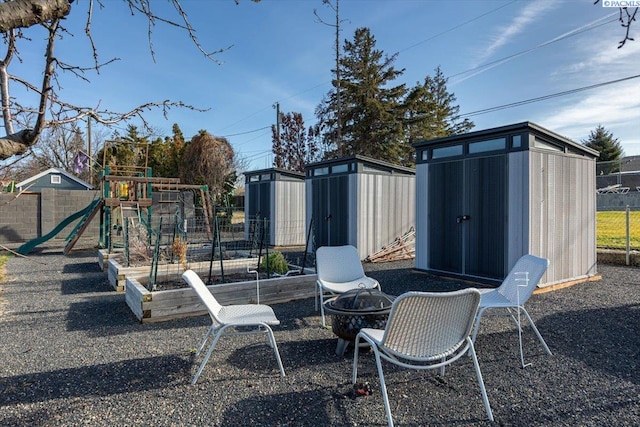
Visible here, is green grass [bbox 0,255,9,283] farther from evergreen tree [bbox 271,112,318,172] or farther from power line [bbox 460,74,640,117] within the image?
evergreen tree [bbox 271,112,318,172]

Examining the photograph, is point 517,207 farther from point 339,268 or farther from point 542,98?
point 542,98

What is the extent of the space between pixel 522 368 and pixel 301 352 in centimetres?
179

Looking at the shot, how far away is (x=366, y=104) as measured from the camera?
66.0 ft

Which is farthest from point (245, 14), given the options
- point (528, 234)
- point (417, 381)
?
point (528, 234)

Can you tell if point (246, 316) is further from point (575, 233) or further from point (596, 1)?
point (575, 233)

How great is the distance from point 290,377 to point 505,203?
4.64m

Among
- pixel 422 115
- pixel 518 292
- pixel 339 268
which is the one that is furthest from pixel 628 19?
pixel 422 115

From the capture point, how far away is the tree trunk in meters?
1.19

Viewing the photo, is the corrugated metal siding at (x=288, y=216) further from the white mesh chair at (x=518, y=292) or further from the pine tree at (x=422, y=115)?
the pine tree at (x=422, y=115)

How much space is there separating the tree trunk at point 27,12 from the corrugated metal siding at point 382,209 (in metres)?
8.18

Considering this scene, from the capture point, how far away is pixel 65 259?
32.2 ft

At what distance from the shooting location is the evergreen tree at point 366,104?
20.3 metres

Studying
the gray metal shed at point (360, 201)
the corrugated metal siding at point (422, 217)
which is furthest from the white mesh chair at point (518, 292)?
the gray metal shed at point (360, 201)

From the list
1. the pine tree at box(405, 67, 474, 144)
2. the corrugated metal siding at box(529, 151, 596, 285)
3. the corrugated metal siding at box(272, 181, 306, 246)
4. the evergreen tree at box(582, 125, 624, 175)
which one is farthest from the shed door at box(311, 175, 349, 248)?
the evergreen tree at box(582, 125, 624, 175)
